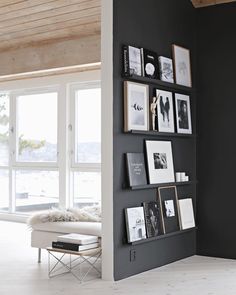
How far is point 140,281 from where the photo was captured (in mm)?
4391

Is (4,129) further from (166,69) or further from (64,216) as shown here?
(166,69)

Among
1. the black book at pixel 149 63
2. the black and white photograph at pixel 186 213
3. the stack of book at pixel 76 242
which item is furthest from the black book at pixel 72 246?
the black book at pixel 149 63

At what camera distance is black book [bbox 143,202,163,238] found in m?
4.72

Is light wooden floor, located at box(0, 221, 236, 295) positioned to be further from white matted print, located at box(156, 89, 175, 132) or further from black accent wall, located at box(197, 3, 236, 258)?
white matted print, located at box(156, 89, 175, 132)

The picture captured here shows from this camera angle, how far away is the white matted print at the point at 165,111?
4.96m

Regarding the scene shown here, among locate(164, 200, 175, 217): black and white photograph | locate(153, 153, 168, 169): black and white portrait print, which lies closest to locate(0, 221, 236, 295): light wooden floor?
locate(164, 200, 175, 217): black and white photograph

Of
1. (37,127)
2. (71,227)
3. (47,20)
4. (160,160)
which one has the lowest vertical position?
(71,227)

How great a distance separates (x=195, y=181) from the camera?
18.1 feet

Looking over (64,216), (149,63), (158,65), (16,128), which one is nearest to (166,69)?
(158,65)

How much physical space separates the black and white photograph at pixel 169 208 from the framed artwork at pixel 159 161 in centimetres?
23

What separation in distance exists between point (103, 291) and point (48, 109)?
4.37 meters

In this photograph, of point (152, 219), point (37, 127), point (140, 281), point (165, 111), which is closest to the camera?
point (140, 281)

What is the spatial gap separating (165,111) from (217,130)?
0.74 m

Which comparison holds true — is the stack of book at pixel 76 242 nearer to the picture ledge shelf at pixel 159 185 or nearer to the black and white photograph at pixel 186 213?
the picture ledge shelf at pixel 159 185
